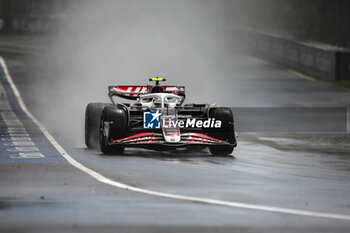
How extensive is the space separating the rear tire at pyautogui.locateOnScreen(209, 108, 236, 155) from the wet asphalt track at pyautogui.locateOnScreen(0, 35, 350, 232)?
0.24 m

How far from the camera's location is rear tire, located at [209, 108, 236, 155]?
18.6 meters

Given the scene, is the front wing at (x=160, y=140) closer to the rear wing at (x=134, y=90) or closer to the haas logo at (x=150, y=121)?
the haas logo at (x=150, y=121)

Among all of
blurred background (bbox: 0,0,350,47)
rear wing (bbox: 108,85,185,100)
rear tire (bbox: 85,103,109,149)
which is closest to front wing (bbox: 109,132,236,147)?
rear tire (bbox: 85,103,109,149)

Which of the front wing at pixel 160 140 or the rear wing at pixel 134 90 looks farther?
the rear wing at pixel 134 90

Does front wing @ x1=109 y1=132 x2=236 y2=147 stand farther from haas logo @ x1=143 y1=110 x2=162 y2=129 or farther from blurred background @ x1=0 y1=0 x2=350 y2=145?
blurred background @ x1=0 y1=0 x2=350 y2=145

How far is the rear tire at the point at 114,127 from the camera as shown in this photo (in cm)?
1828

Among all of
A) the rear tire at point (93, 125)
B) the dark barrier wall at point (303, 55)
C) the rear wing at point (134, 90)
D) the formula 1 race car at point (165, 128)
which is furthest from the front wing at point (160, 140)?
the dark barrier wall at point (303, 55)

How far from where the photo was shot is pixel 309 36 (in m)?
56.9

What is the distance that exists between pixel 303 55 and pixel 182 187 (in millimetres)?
30866

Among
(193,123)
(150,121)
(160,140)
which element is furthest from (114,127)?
(193,123)

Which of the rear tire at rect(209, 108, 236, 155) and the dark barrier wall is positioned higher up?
the rear tire at rect(209, 108, 236, 155)

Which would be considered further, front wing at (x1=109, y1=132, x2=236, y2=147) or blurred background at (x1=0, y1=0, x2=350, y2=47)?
blurred background at (x1=0, y1=0, x2=350, y2=47)

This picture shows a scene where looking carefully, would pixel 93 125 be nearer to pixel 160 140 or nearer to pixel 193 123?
pixel 160 140

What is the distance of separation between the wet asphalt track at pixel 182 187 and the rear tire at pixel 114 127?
245 millimetres
